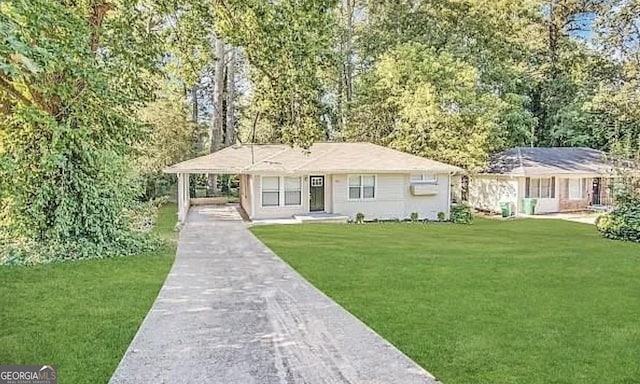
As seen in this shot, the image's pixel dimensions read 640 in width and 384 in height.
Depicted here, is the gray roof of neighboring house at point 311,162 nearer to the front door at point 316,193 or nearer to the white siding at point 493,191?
the front door at point 316,193

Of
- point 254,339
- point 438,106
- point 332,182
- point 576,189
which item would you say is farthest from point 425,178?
point 254,339

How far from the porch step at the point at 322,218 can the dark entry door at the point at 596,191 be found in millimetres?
14961

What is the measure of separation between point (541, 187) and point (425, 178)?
751cm

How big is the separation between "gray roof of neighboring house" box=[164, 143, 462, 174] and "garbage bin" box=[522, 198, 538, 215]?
5.43m

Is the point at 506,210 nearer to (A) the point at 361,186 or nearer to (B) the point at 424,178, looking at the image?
(B) the point at 424,178

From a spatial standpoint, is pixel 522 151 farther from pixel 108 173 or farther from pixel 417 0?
pixel 108 173

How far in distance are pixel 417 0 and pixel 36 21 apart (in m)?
27.7

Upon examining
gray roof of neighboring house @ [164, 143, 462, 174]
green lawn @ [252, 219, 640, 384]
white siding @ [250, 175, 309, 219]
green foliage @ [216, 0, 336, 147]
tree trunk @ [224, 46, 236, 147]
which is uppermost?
tree trunk @ [224, 46, 236, 147]

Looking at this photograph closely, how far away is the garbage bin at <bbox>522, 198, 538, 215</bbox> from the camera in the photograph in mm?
25297

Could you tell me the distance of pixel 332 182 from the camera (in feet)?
69.7

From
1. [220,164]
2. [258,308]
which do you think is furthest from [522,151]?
[258,308]

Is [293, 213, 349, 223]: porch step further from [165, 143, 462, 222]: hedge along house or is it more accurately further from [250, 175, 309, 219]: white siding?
[250, 175, 309, 219]: white siding

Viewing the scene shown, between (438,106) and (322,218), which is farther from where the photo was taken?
(438,106)

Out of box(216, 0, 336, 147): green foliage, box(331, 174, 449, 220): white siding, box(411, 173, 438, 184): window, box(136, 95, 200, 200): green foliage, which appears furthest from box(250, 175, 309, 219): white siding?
box(216, 0, 336, 147): green foliage
